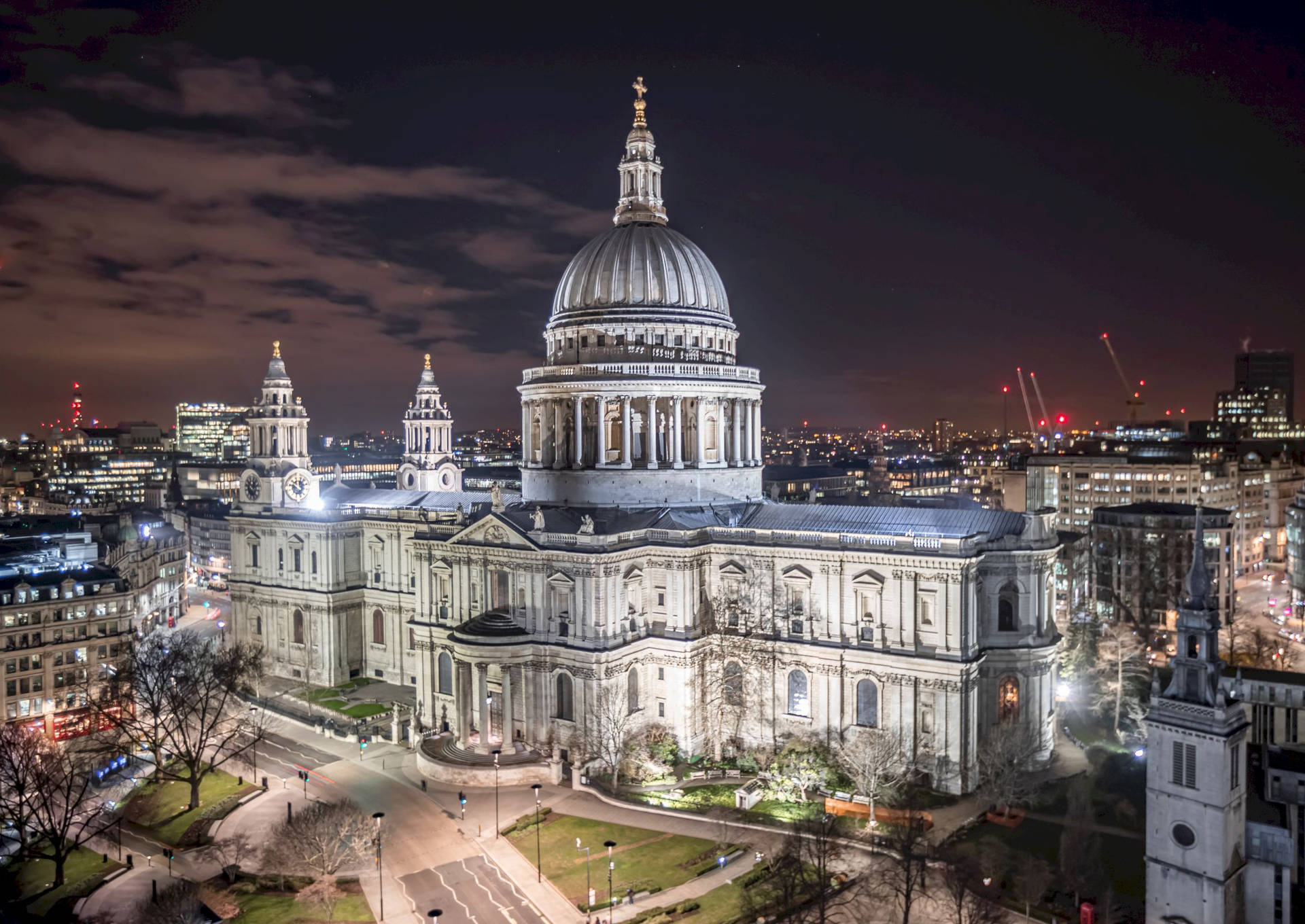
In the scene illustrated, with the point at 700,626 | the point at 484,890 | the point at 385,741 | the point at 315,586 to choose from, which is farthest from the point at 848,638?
the point at 315,586

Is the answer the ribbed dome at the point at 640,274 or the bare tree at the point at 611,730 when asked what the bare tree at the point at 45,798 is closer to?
the bare tree at the point at 611,730

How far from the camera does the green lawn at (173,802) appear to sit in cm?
5453

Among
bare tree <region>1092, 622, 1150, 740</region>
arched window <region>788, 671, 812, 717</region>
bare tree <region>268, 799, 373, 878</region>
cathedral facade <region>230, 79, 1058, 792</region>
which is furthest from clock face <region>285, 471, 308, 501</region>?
bare tree <region>1092, 622, 1150, 740</region>

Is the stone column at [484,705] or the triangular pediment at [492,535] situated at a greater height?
the triangular pediment at [492,535]

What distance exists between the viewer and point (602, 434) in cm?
7125

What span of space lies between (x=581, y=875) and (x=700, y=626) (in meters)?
21.0

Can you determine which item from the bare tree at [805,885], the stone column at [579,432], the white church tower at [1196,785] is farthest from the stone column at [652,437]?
the white church tower at [1196,785]

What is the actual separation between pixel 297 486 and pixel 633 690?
138 feet

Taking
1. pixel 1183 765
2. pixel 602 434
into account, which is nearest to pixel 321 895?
pixel 602 434

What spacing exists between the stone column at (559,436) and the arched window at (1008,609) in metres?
32.9

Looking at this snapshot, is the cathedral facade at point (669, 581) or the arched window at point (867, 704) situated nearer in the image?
the cathedral facade at point (669, 581)

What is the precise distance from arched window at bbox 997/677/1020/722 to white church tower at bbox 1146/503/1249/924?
729 inches

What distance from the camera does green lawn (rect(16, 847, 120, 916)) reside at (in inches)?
1852

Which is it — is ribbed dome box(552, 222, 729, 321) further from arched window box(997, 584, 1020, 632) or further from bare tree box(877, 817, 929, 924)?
bare tree box(877, 817, 929, 924)
